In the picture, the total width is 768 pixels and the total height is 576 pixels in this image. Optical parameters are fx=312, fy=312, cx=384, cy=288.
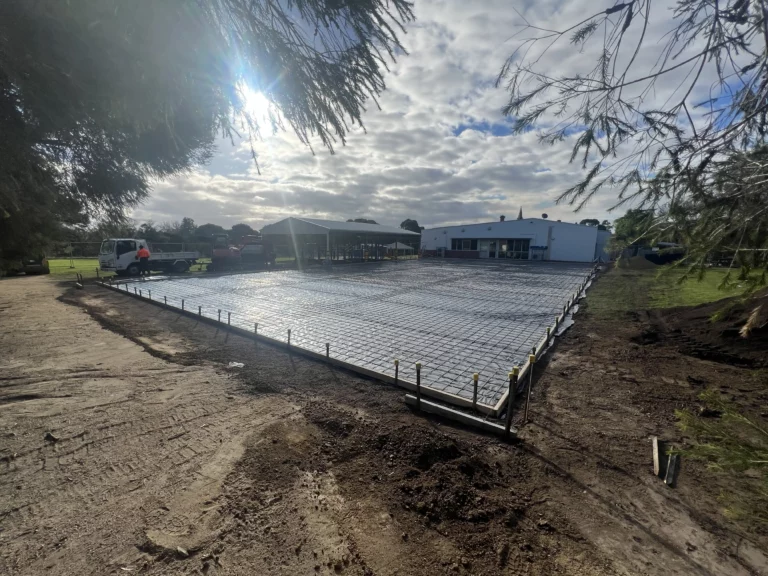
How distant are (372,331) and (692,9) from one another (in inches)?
285

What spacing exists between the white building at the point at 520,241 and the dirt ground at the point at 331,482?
33431 mm

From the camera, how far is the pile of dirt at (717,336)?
6035 millimetres

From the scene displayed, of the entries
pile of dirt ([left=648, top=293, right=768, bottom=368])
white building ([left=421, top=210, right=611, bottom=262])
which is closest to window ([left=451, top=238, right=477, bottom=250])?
white building ([left=421, top=210, right=611, bottom=262])

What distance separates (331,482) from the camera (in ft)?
9.89

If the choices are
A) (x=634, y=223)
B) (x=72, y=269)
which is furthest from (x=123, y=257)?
(x=634, y=223)

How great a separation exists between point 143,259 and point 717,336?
25.9 metres

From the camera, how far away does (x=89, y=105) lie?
3104 mm

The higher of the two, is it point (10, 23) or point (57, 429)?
point (10, 23)

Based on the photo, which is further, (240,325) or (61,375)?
(240,325)

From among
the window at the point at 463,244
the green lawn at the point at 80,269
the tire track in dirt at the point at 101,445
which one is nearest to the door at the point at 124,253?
the green lawn at the point at 80,269

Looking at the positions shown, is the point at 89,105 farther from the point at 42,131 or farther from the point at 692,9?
the point at 692,9

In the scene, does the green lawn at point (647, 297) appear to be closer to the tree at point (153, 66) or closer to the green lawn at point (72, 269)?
the tree at point (153, 66)

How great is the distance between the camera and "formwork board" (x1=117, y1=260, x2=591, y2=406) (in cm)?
612

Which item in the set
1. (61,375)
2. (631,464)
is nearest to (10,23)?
(61,375)
